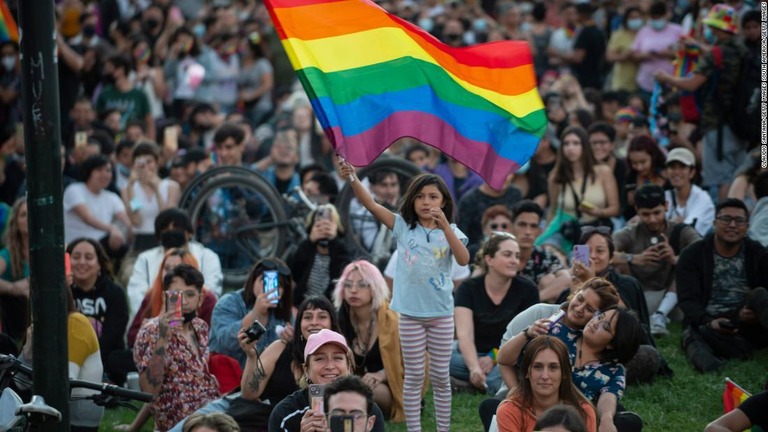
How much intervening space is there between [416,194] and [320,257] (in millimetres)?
3086

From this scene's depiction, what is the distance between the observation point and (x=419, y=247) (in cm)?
842

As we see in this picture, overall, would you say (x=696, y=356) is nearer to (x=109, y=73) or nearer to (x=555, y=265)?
(x=555, y=265)

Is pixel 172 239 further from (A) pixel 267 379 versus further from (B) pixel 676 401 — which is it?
(B) pixel 676 401

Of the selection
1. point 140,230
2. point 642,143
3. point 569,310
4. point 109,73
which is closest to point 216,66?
point 109,73

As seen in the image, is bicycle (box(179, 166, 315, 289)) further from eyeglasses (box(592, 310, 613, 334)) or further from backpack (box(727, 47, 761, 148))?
eyeglasses (box(592, 310, 613, 334))

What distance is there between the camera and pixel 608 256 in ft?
32.8

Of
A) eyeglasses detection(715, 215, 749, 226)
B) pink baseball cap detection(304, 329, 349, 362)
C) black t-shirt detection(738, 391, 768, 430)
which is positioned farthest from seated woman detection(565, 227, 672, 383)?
pink baseball cap detection(304, 329, 349, 362)

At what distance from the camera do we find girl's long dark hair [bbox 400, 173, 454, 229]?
844 centimetres

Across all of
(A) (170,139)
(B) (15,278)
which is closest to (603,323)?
(B) (15,278)

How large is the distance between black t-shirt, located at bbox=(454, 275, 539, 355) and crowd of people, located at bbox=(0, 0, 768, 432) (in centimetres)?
2

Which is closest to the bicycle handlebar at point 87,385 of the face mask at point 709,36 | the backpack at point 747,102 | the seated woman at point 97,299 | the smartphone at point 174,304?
the smartphone at point 174,304

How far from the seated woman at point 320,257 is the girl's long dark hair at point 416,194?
280cm

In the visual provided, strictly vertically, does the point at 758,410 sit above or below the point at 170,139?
below

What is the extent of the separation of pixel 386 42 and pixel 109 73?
973cm
